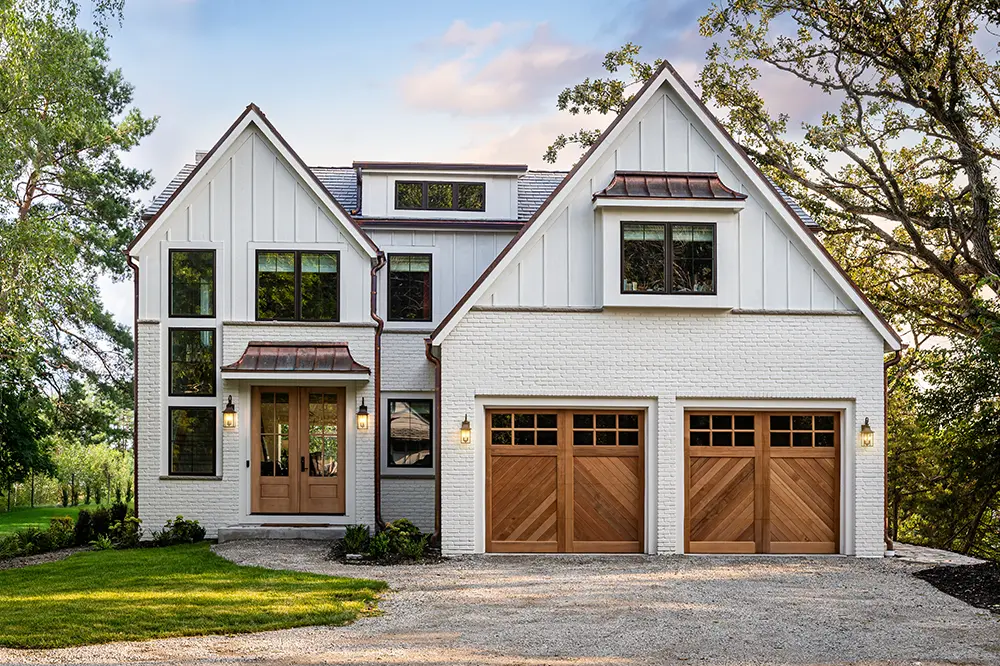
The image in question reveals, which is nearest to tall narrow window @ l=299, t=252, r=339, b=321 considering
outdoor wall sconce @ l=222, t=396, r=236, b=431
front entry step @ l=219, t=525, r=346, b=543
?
outdoor wall sconce @ l=222, t=396, r=236, b=431

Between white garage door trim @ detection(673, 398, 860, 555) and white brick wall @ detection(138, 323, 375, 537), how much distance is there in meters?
5.45

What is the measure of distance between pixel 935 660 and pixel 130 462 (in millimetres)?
A: 31755

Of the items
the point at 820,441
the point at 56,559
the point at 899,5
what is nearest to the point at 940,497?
the point at 820,441

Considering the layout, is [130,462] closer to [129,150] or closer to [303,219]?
[129,150]

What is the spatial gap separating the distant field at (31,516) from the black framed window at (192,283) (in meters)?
8.05

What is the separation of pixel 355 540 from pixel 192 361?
4781 millimetres

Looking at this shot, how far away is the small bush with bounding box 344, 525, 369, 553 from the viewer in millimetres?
15492

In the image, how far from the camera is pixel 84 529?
18.8 meters

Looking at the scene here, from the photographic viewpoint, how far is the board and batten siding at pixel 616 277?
15727 millimetres

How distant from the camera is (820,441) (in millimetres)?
15977

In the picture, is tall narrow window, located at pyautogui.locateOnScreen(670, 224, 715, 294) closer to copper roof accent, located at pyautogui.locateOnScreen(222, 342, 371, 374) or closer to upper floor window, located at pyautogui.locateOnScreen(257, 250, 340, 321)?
copper roof accent, located at pyautogui.locateOnScreen(222, 342, 371, 374)

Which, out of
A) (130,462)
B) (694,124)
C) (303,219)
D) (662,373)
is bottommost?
(130,462)

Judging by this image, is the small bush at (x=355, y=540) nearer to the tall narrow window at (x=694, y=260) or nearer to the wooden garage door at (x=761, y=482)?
the wooden garage door at (x=761, y=482)

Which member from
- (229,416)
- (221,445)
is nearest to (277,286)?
(229,416)
